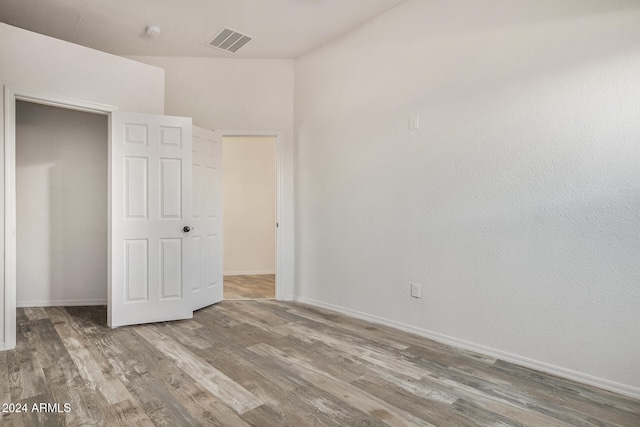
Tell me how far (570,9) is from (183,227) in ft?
11.8

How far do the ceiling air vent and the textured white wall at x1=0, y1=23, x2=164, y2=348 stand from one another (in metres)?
0.71

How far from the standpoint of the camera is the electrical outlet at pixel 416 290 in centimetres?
299

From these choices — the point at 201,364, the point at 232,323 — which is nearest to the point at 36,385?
the point at 201,364

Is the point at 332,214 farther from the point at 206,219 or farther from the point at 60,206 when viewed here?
the point at 60,206

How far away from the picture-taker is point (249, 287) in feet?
16.0

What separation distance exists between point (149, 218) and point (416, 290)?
8.56 ft

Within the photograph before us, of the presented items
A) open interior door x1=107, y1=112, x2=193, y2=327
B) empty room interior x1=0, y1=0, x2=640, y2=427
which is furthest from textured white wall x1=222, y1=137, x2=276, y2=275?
open interior door x1=107, y1=112, x2=193, y2=327

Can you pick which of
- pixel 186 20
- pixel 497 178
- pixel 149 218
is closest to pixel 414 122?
pixel 497 178

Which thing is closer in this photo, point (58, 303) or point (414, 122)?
point (414, 122)

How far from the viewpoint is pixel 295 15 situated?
3322 millimetres

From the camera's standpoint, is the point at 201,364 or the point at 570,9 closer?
the point at 570,9

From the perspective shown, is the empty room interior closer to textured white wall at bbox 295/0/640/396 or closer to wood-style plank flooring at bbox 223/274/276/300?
textured white wall at bbox 295/0/640/396

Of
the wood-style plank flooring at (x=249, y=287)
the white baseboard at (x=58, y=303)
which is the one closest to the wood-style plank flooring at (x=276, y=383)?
the white baseboard at (x=58, y=303)

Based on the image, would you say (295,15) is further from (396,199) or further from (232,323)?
(232,323)
